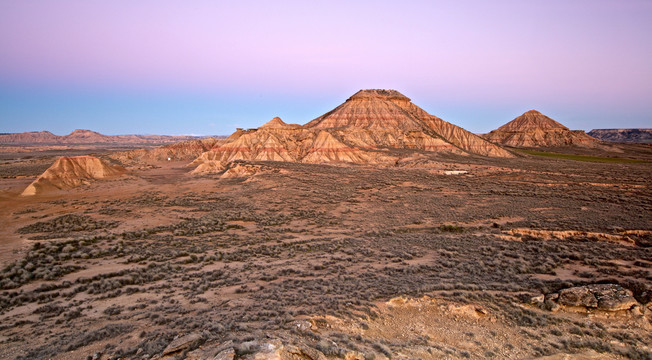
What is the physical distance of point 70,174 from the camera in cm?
3978

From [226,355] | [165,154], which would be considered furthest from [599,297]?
[165,154]

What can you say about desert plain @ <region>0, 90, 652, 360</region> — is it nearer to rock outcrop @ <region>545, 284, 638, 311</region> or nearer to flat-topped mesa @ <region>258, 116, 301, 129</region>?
rock outcrop @ <region>545, 284, 638, 311</region>

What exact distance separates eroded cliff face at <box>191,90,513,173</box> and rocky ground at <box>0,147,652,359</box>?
3272 cm

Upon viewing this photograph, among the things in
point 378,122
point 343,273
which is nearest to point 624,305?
point 343,273

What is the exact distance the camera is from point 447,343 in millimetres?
8109

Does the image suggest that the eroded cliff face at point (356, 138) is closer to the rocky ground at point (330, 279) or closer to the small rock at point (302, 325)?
the rocky ground at point (330, 279)

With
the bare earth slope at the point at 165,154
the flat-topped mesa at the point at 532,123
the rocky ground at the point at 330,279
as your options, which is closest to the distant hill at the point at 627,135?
the flat-topped mesa at the point at 532,123

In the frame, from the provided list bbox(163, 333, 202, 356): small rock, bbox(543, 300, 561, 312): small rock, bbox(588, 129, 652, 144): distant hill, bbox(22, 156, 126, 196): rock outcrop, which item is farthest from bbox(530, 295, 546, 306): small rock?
bbox(588, 129, 652, 144): distant hill

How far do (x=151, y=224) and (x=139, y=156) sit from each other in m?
72.3

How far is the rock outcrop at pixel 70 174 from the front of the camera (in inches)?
1363

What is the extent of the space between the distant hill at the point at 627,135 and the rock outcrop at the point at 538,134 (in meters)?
96.1

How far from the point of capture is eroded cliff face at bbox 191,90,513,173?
205 feet

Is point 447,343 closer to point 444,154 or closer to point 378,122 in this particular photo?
point 444,154

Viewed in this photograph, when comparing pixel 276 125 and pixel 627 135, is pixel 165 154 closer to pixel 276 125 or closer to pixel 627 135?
pixel 276 125
